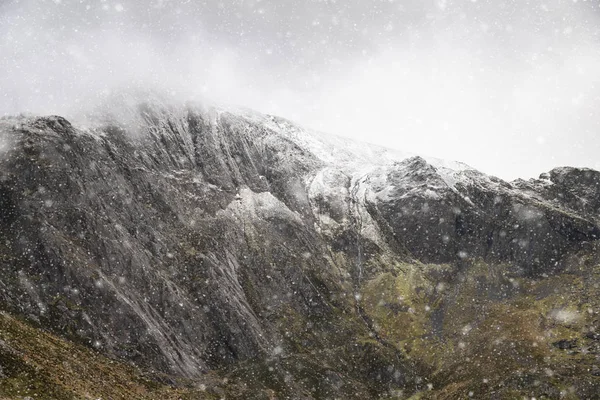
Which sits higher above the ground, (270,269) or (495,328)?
(270,269)

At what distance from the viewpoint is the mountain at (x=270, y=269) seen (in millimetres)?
75500

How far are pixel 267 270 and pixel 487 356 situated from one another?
192ft

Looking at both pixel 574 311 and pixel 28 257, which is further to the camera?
pixel 574 311

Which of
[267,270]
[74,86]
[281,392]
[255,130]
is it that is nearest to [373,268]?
[267,270]

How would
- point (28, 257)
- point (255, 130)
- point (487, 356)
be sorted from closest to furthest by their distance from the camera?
point (28, 257) → point (487, 356) → point (255, 130)

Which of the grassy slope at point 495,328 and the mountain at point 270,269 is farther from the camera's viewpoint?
the grassy slope at point 495,328

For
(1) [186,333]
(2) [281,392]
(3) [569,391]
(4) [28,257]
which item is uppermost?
(4) [28,257]

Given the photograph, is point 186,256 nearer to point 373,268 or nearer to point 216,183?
point 216,183

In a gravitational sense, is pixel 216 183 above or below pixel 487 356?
above

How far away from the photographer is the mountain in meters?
75.5

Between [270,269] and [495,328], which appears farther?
[270,269]

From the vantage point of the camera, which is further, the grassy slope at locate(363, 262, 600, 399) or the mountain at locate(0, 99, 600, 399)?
the grassy slope at locate(363, 262, 600, 399)

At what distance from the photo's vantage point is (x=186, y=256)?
335ft

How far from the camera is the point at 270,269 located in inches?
4606
